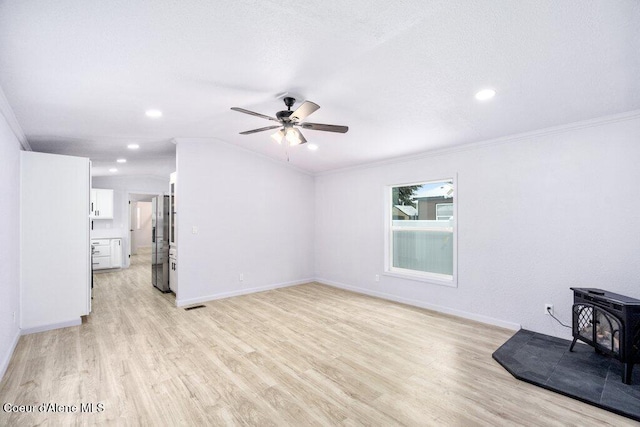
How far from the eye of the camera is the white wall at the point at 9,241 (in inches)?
106

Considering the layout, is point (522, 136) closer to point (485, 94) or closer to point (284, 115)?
point (485, 94)

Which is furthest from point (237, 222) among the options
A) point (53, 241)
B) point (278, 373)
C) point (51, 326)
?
point (278, 373)

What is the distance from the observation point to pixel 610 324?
253 cm

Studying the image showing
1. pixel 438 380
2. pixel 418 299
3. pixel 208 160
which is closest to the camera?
pixel 438 380

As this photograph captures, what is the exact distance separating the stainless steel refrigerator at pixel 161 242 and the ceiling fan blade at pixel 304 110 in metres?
3.85

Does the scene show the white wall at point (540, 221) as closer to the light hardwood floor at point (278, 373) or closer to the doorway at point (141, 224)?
the light hardwood floor at point (278, 373)

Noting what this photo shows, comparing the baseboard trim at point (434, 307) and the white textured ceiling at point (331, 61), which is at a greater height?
the white textured ceiling at point (331, 61)

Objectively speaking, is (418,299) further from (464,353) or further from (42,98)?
(42,98)

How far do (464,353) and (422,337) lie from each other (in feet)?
1.68

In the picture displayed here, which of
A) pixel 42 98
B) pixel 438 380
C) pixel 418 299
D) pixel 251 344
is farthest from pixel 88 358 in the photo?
pixel 418 299

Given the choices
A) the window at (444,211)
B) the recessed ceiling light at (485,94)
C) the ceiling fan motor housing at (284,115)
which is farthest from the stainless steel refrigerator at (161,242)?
the recessed ceiling light at (485,94)

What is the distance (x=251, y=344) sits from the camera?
3273mm

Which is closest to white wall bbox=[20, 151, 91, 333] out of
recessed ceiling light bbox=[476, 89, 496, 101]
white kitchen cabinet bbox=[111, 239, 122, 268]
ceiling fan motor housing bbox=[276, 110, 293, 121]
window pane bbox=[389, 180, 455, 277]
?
ceiling fan motor housing bbox=[276, 110, 293, 121]

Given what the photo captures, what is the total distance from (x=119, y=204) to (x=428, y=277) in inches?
331
